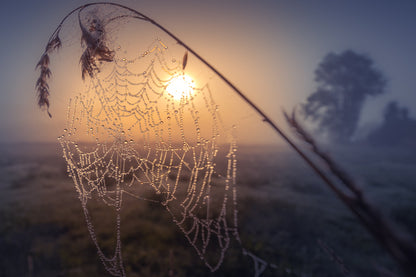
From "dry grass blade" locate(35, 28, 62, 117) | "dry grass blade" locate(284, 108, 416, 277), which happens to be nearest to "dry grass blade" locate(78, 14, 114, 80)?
"dry grass blade" locate(35, 28, 62, 117)

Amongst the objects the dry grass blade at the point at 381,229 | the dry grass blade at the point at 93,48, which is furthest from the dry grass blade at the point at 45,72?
the dry grass blade at the point at 381,229

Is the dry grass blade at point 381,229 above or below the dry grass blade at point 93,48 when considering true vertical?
below

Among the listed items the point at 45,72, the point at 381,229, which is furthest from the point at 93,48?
the point at 381,229

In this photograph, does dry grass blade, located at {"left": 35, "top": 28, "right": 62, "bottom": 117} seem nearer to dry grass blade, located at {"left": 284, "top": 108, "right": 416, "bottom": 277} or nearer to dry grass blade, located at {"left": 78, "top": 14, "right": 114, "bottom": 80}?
dry grass blade, located at {"left": 78, "top": 14, "right": 114, "bottom": 80}

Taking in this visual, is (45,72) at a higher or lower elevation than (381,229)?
higher

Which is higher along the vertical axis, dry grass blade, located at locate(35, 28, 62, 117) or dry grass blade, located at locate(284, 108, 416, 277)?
dry grass blade, located at locate(35, 28, 62, 117)

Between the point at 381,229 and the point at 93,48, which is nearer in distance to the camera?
the point at 381,229

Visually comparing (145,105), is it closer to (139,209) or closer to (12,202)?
(139,209)

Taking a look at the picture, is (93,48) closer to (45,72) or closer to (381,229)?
(45,72)

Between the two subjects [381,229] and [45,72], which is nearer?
[381,229]

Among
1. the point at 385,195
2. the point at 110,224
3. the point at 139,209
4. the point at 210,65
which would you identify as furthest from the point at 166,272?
the point at 385,195

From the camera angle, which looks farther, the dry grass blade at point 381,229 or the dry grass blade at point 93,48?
the dry grass blade at point 93,48

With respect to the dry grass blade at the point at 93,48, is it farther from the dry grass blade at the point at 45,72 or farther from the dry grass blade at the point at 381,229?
the dry grass blade at the point at 381,229

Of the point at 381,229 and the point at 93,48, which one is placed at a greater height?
the point at 93,48
